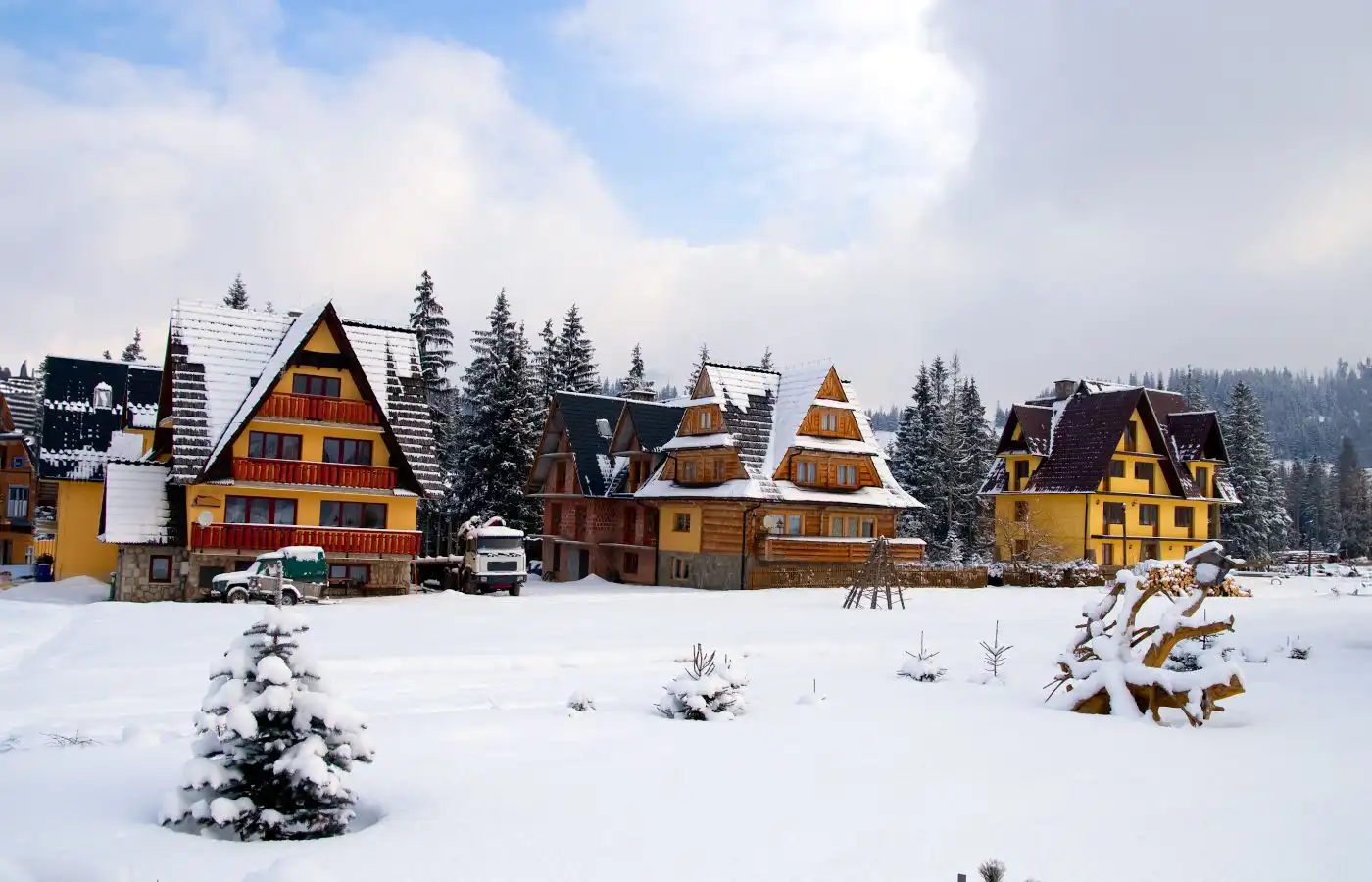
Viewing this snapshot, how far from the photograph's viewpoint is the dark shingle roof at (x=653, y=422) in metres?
51.5

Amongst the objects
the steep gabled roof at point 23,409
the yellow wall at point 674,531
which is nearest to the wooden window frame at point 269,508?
the yellow wall at point 674,531

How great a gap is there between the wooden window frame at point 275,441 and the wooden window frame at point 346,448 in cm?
93

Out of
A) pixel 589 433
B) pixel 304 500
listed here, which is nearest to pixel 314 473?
pixel 304 500

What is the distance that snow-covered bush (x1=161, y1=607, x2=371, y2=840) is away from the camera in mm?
9312

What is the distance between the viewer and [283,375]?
124 feet

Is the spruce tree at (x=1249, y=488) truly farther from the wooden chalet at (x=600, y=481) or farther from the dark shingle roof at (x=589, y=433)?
the dark shingle roof at (x=589, y=433)

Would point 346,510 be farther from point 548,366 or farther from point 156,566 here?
point 548,366

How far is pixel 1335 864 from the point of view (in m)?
9.53

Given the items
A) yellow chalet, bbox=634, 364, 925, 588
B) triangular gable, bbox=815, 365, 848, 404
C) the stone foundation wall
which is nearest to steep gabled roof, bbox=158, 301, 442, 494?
the stone foundation wall

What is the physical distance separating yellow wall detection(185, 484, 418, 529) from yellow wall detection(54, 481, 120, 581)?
7969 mm

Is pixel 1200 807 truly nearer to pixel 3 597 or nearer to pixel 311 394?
pixel 311 394

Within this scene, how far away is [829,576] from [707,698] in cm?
3085

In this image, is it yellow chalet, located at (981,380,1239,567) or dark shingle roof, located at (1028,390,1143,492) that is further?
yellow chalet, located at (981,380,1239,567)

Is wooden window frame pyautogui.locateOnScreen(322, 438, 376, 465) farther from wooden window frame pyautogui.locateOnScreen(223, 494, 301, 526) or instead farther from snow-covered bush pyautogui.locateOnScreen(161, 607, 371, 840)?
snow-covered bush pyautogui.locateOnScreen(161, 607, 371, 840)
